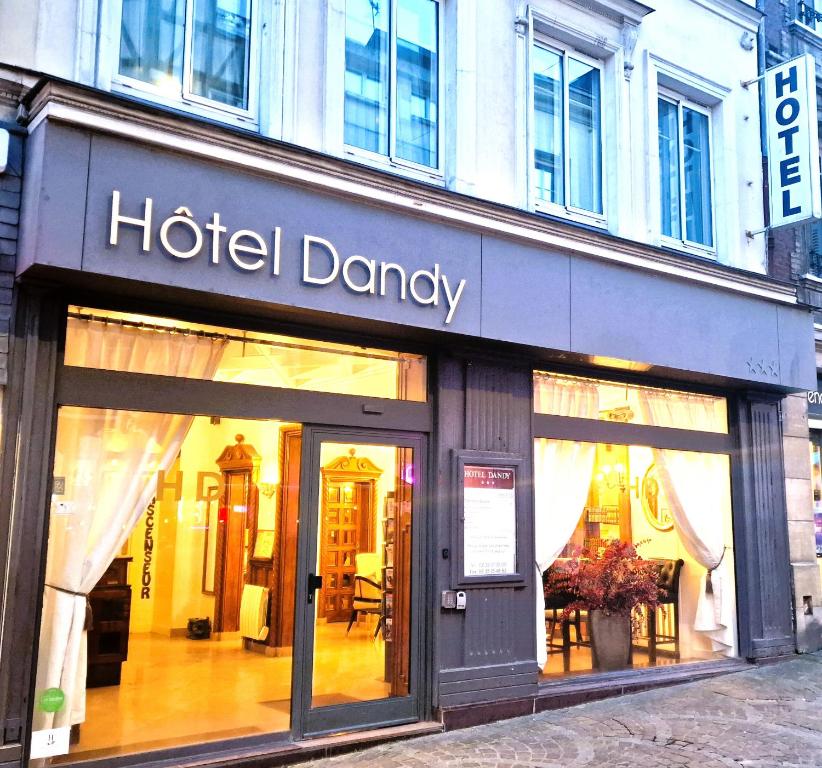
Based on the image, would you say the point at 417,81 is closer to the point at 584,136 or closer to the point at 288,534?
the point at 584,136

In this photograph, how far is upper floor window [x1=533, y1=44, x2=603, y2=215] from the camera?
823 cm

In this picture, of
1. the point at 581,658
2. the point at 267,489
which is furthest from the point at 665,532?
the point at 267,489

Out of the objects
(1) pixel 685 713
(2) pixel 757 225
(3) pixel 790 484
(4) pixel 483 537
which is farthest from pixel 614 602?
(2) pixel 757 225

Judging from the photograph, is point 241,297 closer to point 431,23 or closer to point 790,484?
point 431,23

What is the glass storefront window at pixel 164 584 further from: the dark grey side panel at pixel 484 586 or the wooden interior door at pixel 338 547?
the dark grey side panel at pixel 484 586

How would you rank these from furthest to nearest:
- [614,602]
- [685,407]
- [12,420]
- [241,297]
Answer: [685,407], [614,602], [241,297], [12,420]

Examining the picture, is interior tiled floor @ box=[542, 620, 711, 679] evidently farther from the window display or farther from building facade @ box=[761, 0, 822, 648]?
building facade @ box=[761, 0, 822, 648]

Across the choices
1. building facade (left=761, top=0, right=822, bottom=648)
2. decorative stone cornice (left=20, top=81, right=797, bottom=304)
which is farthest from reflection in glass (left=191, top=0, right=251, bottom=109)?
building facade (left=761, top=0, right=822, bottom=648)

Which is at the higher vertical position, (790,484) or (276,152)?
(276,152)

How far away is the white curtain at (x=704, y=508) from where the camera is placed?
9039 millimetres

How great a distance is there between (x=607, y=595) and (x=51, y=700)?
5138 mm

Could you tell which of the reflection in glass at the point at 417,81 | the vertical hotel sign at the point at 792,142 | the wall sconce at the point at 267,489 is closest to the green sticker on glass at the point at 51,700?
the wall sconce at the point at 267,489

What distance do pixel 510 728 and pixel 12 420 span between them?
4.32m

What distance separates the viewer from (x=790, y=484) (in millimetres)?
9773
